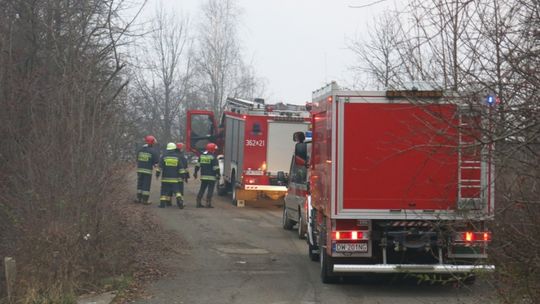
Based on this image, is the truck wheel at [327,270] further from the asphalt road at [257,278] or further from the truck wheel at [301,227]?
the truck wheel at [301,227]

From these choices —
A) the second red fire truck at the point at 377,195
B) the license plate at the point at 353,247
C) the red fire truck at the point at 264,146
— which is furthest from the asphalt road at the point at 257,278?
the red fire truck at the point at 264,146

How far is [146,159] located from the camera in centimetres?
2003

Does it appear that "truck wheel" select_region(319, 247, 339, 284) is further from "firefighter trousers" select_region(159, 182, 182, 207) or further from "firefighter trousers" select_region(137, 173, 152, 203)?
"firefighter trousers" select_region(137, 173, 152, 203)

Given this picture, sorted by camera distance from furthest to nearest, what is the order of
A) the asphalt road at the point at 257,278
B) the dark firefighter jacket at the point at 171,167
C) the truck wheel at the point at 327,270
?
the dark firefighter jacket at the point at 171,167
the truck wheel at the point at 327,270
the asphalt road at the point at 257,278

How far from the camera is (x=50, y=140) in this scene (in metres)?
9.56

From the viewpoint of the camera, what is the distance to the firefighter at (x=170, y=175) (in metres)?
19.8

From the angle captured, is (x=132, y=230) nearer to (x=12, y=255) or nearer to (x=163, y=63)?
(x=12, y=255)

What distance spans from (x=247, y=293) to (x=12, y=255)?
3.12 meters

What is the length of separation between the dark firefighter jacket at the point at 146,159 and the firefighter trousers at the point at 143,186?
147mm

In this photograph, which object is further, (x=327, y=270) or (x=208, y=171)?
(x=208, y=171)

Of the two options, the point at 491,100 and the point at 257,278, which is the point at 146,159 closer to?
the point at 257,278

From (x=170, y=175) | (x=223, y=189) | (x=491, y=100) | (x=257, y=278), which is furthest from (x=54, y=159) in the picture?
(x=223, y=189)

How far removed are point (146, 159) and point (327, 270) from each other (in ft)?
37.1

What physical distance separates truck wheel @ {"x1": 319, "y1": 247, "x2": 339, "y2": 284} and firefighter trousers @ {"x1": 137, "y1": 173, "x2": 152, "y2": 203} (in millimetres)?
10718
